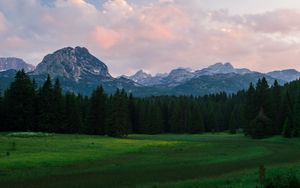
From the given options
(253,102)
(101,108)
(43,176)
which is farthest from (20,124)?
(43,176)

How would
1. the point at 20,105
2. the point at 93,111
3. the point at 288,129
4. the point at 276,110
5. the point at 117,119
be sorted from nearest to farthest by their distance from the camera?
the point at 288,129
the point at 20,105
the point at 117,119
the point at 276,110
the point at 93,111

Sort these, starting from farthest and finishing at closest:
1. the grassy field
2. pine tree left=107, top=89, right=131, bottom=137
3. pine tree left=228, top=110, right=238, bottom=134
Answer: pine tree left=228, top=110, right=238, bottom=134 < pine tree left=107, top=89, right=131, bottom=137 < the grassy field

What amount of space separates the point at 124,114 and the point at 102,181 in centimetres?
8799

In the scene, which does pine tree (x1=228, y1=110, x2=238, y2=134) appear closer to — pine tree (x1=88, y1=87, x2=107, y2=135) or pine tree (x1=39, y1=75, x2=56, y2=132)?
pine tree (x1=88, y1=87, x2=107, y2=135)

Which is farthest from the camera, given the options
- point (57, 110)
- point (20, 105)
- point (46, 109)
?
point (57, 110)

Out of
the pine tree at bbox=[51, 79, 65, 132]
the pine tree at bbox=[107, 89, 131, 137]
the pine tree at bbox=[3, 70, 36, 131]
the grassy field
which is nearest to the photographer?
the grassy field

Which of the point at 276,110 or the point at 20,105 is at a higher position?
the point at 276,110

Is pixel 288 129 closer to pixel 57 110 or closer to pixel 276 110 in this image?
pixel 276 110

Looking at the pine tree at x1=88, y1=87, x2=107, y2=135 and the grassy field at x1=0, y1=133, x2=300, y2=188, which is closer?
the grassy field at x1=0, y1=133, x2=300, y2=188

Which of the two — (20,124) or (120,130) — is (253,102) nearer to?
(120,130)

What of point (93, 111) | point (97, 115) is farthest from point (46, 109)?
point (97, 115)

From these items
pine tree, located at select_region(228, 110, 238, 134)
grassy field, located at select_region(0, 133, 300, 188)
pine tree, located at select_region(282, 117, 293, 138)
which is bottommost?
grassy field, located at select_region(0, 133, 300, 188)

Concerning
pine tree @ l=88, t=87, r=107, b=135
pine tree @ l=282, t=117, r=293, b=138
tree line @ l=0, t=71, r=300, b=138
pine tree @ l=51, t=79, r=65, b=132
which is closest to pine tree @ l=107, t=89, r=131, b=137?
tree line @ l=0, t=71, r=300, b=138

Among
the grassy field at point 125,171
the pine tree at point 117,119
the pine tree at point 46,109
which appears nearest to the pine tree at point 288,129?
the pine tree at point 117,119
